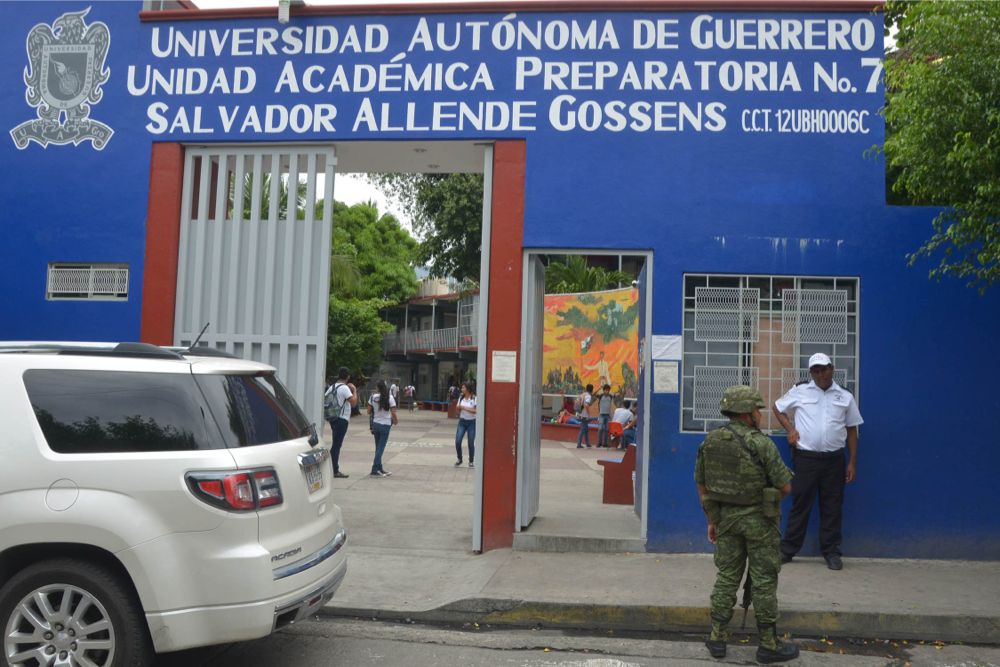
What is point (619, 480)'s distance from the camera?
10.4 meters

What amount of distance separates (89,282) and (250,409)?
4.96 metres

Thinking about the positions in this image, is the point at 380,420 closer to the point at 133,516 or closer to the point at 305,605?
the point at 305,605

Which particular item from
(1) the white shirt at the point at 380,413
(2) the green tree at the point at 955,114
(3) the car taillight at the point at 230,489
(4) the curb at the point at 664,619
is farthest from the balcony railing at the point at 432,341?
(3) the car taillight at the point at 230,489

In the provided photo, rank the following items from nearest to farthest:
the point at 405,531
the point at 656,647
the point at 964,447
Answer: the point at 656,647, the point at 964,447, the point at 405,531

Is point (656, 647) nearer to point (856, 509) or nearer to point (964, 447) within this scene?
point (856, 509)

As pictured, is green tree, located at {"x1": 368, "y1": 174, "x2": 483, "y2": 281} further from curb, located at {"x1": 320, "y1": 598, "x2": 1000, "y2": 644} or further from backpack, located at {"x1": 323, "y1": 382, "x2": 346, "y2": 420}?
curb, located at {"x1": 320, "y1": 598, "x2": 1000, "y2": 644}

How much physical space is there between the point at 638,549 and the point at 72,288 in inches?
242

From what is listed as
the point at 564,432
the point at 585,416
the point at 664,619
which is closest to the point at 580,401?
the point at 564,432

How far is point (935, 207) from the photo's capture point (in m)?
7.88

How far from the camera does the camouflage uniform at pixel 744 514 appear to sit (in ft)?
17.2

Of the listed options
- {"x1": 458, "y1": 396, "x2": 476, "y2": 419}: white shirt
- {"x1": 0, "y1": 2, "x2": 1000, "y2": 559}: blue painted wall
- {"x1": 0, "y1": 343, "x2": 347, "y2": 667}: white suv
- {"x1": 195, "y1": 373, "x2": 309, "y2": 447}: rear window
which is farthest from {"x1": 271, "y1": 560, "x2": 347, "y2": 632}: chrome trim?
{"x1": 458, "y1": 396, "x2": 476, "y2": 419}: white shirt

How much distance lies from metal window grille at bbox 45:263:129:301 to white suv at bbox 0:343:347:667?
170 inches

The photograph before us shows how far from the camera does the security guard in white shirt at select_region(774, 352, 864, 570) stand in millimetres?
7379

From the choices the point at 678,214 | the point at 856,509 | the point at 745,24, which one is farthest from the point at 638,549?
the point at 745,24
